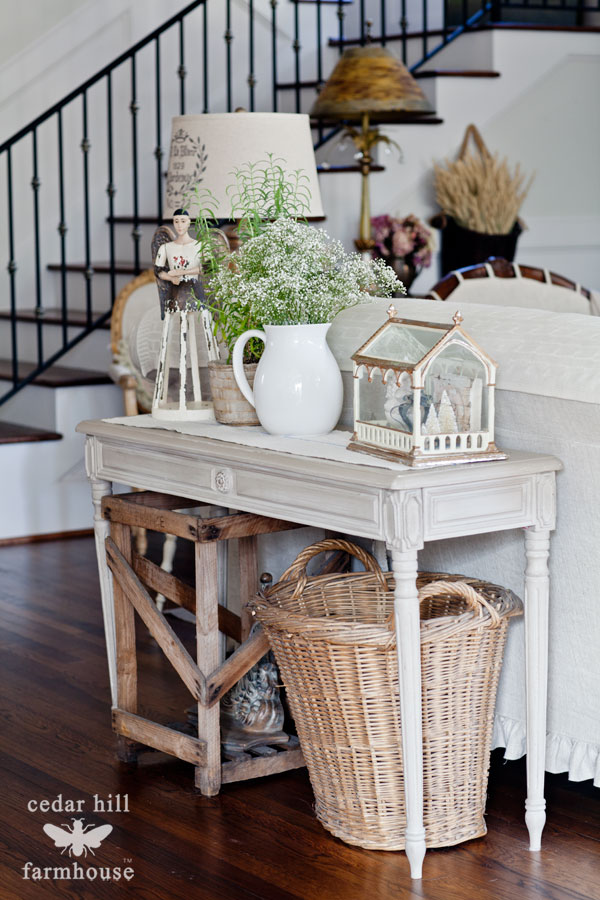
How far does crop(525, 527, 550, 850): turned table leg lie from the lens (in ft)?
7.07

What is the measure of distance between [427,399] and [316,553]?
47 centimetres

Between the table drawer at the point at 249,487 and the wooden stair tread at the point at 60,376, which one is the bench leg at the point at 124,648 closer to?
the table drawer at the point at 249,487

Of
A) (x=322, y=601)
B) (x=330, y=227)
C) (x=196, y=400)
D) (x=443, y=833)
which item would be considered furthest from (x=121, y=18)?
(x=443, y=833)

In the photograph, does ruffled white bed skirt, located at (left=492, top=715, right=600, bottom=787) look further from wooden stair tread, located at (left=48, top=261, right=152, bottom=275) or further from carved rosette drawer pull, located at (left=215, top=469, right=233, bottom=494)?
wooden stair tread, located at (left=48, top=261, right=152, bottom=275)

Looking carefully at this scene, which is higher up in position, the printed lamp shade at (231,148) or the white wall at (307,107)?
the white wall at (307,107)

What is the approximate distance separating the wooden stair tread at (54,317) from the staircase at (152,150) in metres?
0.02

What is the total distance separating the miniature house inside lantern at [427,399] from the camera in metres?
2.07

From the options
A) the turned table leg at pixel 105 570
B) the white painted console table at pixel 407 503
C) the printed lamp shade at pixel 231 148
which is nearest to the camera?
the white painted console table at pixel 407 503

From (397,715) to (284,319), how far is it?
2.55 ft

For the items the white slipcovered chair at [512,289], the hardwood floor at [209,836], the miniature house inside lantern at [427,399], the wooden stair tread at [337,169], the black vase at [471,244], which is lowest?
the hardwood floor at [209,836]

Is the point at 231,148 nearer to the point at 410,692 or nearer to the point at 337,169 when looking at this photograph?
the point at 410,692

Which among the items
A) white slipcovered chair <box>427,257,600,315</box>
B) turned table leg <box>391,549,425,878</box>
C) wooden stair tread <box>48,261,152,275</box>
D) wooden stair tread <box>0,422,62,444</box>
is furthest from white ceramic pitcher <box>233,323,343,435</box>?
wooden stair tread <box>48,261,152,275</box>

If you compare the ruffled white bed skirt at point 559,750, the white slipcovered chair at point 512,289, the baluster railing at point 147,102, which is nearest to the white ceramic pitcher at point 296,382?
the ruffled white bed skirt at point 559,750

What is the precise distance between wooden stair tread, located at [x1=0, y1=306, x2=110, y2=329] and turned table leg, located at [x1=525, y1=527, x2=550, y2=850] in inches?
135
